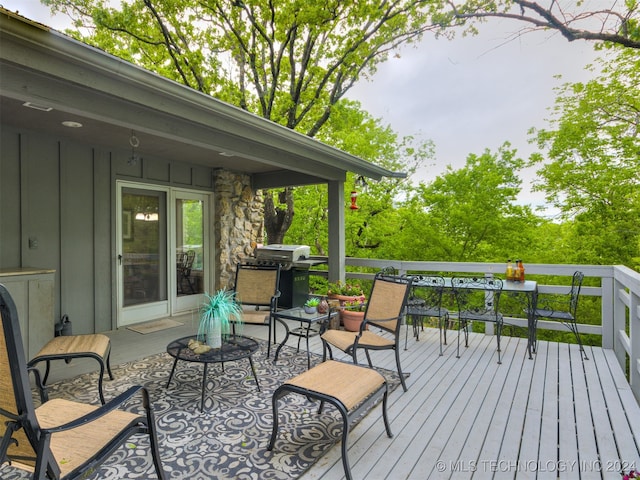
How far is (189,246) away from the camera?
582 cm

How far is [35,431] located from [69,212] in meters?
3.85

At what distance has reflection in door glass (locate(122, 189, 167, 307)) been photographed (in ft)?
16.2

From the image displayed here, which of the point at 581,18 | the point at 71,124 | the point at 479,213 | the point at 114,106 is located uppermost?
the point at 581,18

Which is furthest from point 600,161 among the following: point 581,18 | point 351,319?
point 351,319

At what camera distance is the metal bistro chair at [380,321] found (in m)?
2.97

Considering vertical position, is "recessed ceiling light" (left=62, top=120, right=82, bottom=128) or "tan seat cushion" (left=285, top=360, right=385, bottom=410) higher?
"recessed ceiling light" (left=62, top=120, right=82, bottom=128)

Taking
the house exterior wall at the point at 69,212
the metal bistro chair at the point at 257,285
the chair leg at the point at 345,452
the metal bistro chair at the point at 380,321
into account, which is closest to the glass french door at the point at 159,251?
the house exterior wall at the point at 69,212

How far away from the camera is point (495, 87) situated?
10.9 meters

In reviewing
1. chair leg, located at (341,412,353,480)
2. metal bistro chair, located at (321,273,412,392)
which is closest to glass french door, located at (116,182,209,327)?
metal bistro chair, located at (321,273,412,392)

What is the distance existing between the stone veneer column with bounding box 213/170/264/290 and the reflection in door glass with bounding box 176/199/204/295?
274mm

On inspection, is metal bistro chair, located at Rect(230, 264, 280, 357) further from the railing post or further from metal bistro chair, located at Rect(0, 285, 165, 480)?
the railing post

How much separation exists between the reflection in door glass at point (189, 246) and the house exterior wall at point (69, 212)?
22.1 inches

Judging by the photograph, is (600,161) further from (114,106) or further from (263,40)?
(114,106)

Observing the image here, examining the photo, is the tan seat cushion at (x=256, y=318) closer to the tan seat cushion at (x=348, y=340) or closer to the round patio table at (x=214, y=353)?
the round patio table at (x=214, y=353)
